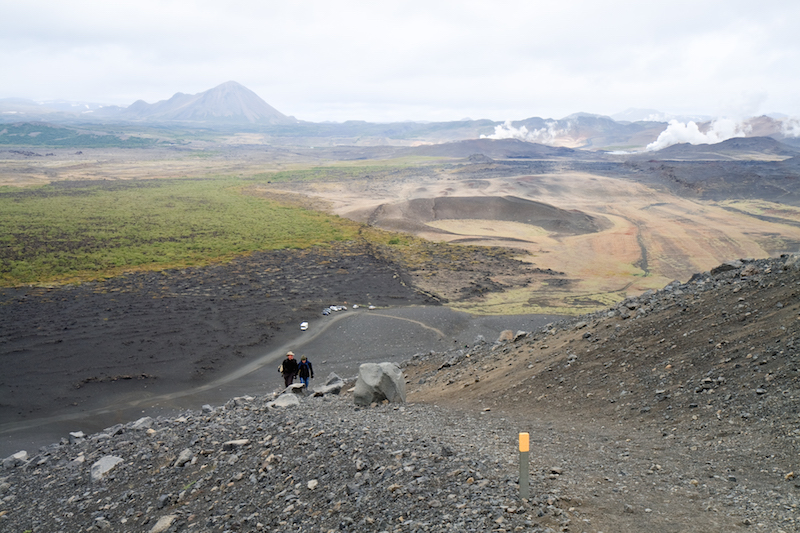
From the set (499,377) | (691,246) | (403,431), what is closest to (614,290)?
(691,246)

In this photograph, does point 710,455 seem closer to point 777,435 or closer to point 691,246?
point 777,435

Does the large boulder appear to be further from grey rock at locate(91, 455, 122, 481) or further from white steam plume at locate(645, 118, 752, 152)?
white steam plume at locate(645, 118, 752, 152)

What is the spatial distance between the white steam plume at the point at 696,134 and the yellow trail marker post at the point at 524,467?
173m

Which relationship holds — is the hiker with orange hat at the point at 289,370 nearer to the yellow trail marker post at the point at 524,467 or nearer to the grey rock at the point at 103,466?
the grey rock at the point at 103,466

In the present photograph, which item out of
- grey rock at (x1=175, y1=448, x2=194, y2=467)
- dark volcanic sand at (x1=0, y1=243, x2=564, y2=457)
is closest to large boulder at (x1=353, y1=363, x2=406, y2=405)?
grey rock at (x1=175, y1=448, x2=194, y2=467)

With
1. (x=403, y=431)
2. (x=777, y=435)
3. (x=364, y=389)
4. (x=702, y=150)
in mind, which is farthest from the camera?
(x=702, y=150)

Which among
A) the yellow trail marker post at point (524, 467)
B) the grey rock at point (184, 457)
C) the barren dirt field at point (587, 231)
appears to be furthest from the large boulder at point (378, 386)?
the barren dirt field at point (587, 231)

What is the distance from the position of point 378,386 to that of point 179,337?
1429 cm

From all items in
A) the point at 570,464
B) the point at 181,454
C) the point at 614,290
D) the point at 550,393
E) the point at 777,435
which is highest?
the point at 777,435

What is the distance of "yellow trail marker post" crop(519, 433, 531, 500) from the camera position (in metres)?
5.03

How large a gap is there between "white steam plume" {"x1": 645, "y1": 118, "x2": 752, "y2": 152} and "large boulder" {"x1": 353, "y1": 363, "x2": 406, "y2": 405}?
6637 inches

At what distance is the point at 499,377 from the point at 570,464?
5.37 metres

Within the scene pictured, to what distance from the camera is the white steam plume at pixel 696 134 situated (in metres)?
159

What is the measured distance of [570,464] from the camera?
21.8ft
